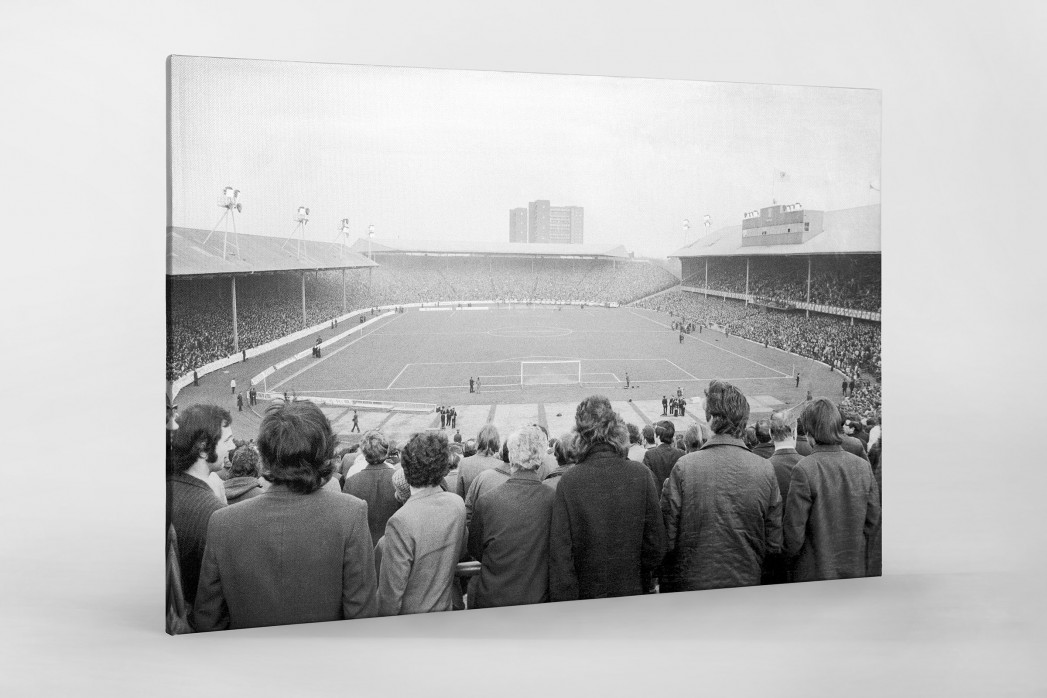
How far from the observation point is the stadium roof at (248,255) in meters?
7.62

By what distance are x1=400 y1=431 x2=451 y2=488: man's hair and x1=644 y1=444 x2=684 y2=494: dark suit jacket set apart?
1600 mm

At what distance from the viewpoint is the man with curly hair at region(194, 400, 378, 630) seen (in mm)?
7523

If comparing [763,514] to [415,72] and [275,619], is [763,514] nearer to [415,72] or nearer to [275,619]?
[275,619]

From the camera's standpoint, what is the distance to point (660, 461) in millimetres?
8680

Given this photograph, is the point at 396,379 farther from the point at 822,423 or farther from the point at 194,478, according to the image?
the point at 822,423

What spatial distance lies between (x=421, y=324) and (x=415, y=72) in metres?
1.91

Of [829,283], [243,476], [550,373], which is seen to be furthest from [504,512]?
[829,283]

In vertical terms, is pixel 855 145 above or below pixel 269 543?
above

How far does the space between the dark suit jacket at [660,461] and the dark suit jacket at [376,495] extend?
6.58 ft

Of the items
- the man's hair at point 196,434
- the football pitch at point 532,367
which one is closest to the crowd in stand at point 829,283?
the football pitch at point 532,367

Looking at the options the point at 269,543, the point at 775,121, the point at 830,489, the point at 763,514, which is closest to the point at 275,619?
the point at 269,543

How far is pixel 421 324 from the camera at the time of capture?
8.82 m

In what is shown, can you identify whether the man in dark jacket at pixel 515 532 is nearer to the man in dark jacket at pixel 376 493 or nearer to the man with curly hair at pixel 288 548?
the man in dark jacket at pixel 376 493

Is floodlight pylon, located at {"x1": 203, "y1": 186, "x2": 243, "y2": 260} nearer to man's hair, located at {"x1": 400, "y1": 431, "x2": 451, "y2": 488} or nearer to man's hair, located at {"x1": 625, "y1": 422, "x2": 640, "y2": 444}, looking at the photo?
man's hair, located at {"x1": 400, "y1": 431, "x2": 451, "y2": 488}
